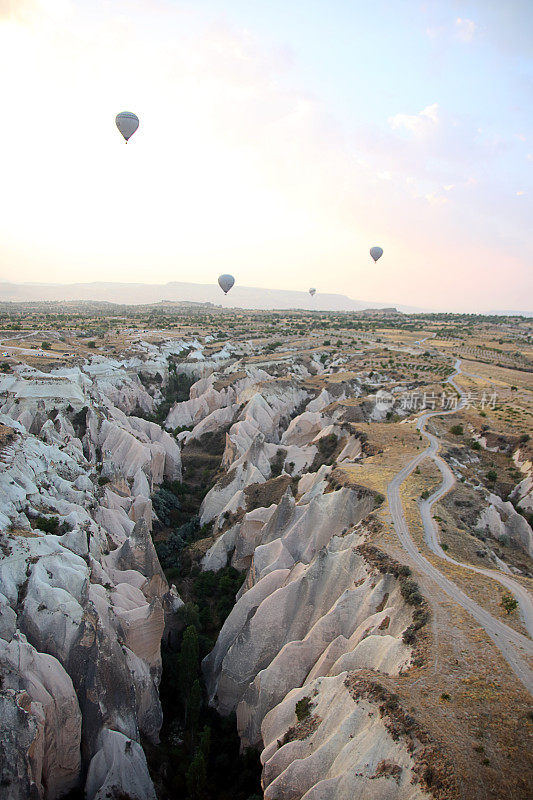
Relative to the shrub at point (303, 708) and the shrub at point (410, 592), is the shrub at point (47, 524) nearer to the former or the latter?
the shrub at point (303, 708)

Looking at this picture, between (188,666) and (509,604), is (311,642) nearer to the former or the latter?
(188,666)

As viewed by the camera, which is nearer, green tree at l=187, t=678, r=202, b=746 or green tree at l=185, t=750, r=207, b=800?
green tree at l=185, t=750, r=207, b=800

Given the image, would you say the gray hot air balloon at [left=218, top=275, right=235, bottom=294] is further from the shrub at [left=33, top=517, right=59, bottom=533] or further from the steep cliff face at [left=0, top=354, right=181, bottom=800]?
the shrub at [left=33, top=517, right=59, bottom=533]

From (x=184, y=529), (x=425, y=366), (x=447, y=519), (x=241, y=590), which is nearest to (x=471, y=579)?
(x=447, y=519)

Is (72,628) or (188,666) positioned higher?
(72,628)

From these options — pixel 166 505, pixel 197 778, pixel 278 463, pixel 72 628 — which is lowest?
pixel 197 778

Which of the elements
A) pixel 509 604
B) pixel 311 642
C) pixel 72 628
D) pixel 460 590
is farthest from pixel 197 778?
pixel 509 604

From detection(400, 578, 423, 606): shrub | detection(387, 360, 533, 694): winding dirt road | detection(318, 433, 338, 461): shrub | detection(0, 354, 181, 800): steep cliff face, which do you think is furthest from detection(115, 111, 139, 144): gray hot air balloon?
detection(400, 578, 423, 606): shrub
